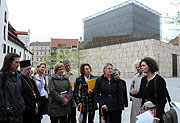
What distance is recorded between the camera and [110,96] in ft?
13.1

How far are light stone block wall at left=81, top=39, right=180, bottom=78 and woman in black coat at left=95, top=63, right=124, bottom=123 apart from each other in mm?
31872

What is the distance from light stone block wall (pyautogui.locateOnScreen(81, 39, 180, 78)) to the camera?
34.7 m

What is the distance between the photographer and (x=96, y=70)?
45125 mm

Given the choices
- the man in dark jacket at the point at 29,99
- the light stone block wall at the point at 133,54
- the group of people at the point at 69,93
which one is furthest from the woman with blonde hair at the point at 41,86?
the light stone block wall at the point at 133,54

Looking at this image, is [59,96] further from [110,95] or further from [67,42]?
[67,42]

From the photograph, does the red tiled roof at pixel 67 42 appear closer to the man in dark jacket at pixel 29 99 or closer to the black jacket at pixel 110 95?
the black jacket at pixel 110 95

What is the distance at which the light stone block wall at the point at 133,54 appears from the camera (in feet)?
114

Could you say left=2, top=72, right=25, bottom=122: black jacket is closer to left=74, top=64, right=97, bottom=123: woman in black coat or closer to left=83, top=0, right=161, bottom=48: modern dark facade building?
left=74, top=64, right=97, bottom=123: woman in black coat

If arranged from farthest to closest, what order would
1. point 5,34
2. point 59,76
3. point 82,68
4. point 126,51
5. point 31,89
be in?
point 126,51 < point 5,34 < point 82,68 < point 59,76 < point 31,89

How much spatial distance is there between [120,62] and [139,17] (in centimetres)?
1198

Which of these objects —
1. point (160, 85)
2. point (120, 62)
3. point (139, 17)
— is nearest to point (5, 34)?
point (120, 62)

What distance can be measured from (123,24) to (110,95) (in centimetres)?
4022

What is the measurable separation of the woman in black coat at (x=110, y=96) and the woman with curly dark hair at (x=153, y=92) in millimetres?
942

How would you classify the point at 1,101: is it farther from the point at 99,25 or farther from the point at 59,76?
the point at 99,25
